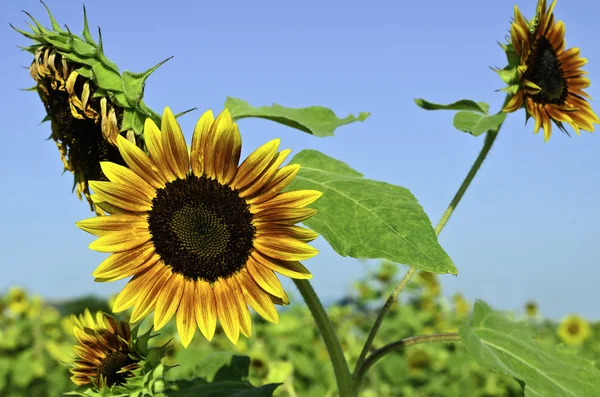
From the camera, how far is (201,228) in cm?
167

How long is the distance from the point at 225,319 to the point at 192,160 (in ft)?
1.27

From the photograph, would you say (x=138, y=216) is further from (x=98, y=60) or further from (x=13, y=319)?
(x=13, y=319)

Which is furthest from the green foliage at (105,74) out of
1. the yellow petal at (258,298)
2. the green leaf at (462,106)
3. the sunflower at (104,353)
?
the green leaf at (462,106)

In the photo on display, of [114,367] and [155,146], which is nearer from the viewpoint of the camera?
[155,146]

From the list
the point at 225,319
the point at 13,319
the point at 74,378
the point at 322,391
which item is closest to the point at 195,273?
the point at 225,319

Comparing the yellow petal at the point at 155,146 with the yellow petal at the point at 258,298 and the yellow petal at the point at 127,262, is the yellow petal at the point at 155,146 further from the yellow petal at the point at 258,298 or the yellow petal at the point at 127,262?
the yellow petal at the point at 258,298

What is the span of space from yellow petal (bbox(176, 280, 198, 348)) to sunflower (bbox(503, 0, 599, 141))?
116 cm

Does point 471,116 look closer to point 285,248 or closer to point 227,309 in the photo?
point 285,248

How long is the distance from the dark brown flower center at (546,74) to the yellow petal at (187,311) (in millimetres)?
1281

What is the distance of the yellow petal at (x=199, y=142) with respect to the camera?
60.4 inches

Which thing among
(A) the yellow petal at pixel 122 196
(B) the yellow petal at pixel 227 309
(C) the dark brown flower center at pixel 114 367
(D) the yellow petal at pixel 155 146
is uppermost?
(D) the yellow petal at pixel 155 146

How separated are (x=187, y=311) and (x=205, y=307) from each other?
4cm

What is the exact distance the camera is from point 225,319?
1.64 meters

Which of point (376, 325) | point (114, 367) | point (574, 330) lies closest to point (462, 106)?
point (376, 325)
